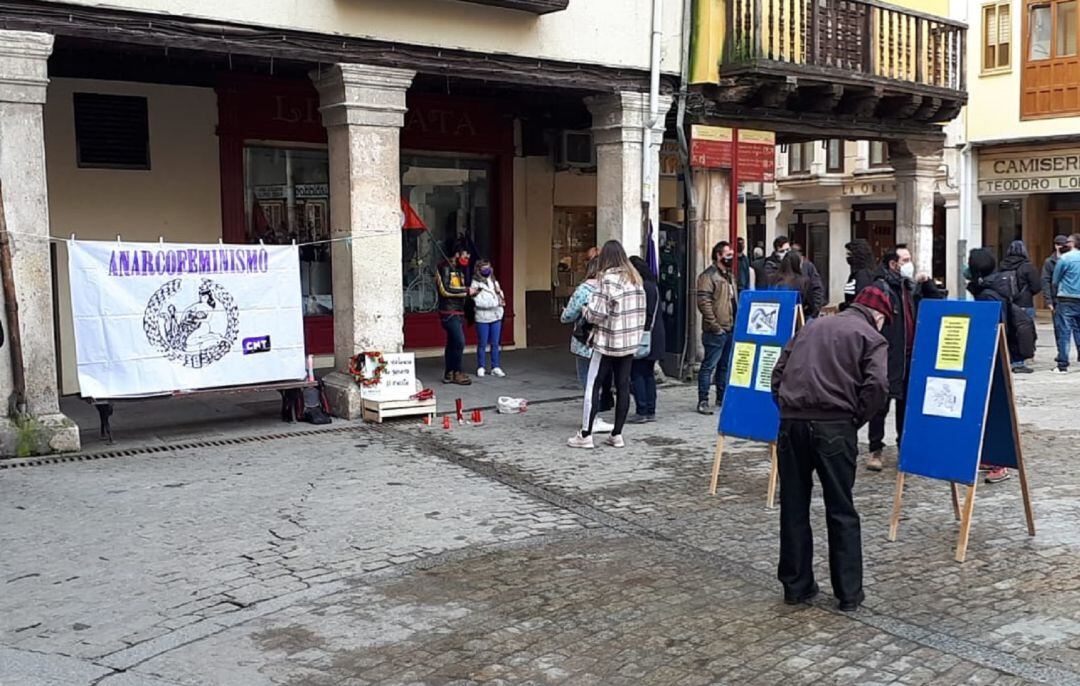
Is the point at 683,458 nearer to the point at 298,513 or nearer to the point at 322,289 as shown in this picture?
the point at 298,513

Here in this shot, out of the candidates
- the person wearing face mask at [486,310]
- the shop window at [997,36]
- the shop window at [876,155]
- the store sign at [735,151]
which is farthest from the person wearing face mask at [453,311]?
the shop window at [876,155]

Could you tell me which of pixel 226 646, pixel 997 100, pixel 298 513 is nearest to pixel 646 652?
pixel 226 646

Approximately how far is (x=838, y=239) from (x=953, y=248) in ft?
17.0

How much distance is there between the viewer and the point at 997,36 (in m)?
24.6

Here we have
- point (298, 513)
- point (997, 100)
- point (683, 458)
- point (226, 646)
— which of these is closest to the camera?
point (226, 646)

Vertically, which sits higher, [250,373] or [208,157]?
[208,157]

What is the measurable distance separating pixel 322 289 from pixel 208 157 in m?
2.29

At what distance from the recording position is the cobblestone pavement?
16.0 feet

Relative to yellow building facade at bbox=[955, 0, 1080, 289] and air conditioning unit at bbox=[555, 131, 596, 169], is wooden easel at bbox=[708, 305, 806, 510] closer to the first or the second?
air conditioning unit at bbox=[555, 131, 596, 169]

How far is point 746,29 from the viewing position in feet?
43.7

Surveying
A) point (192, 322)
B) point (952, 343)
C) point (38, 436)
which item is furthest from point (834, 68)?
point (38, 436)

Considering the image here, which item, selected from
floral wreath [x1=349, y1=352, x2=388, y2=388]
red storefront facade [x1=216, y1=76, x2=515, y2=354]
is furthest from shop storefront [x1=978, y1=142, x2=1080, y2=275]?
floral wreath [x1=349, y1=352, x2=388, y2=388]

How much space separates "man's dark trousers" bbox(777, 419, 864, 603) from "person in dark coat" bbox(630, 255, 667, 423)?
16.8 feet

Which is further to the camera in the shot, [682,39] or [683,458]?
[682,39]
